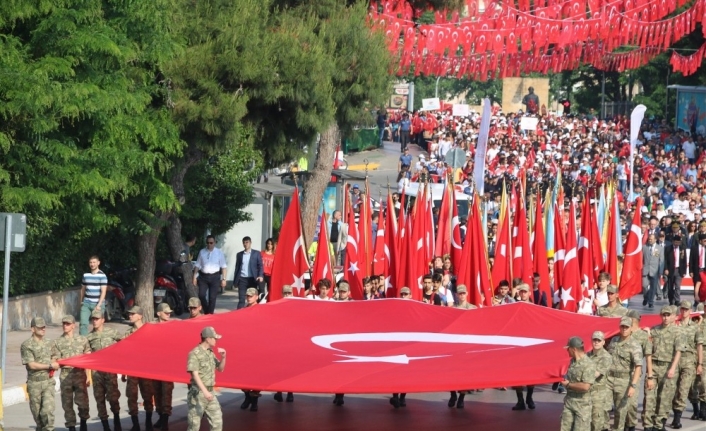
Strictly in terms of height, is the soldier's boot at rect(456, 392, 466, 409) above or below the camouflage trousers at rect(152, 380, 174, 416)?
below

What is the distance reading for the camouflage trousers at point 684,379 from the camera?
1838 centimetres

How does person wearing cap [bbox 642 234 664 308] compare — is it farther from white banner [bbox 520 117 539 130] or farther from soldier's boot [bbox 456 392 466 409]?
white banner [bbox 520 117 539 130]

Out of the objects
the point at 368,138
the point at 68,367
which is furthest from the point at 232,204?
the point at 368,138

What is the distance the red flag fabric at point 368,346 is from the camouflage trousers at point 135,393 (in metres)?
0.69

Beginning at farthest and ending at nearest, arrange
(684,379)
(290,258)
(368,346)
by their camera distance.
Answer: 1. (290,258)
2. (684,379)
3. (368,346)

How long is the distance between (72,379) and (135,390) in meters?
0.83

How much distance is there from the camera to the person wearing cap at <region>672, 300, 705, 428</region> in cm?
1827

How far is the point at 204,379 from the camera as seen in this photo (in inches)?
611

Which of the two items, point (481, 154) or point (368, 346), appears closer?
point (368, 346)

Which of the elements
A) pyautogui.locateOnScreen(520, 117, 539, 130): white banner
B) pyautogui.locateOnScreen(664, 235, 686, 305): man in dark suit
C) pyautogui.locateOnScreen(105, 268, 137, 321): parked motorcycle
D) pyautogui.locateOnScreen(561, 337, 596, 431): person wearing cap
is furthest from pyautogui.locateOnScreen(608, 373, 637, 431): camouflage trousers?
pyautogui.locateOnScreen(520, 117, 539, 130): white banner

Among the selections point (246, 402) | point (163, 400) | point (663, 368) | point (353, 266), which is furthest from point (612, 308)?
point (353, 266)

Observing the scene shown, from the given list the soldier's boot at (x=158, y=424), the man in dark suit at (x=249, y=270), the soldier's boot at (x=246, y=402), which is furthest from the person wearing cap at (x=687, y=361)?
the man in dark suit at (x=249, y=270)

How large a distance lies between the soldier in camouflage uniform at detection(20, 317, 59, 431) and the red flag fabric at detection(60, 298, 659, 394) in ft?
1.60

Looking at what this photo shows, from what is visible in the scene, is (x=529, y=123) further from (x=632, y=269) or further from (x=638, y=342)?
A: (x=638, y=342)
